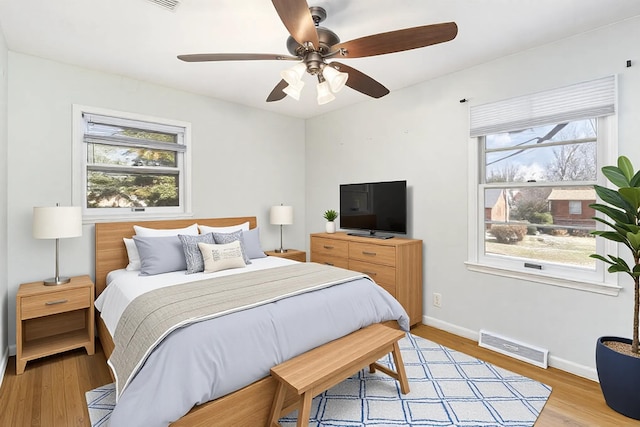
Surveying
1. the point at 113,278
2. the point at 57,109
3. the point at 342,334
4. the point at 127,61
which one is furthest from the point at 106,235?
the point at 342,334

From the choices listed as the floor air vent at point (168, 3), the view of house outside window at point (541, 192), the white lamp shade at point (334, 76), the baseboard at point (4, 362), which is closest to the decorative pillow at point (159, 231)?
the baseboard at point (4, 362)

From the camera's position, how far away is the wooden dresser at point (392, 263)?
10.6 ft

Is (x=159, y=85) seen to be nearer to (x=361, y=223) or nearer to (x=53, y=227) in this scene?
(x=53, y=227)

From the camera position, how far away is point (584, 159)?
2504mm

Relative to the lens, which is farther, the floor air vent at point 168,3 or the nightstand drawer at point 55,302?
the nightstand drawer at point 55,302

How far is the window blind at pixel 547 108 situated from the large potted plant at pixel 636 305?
619 mm

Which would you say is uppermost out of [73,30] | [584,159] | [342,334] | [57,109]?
[73,30]

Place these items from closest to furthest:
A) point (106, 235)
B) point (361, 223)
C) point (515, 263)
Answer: point (515, 263), point (106, 235), point (361, 223)

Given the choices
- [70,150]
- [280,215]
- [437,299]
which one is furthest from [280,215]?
[70,150]

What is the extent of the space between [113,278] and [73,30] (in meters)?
2.02

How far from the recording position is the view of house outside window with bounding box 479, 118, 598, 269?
2.50 meters

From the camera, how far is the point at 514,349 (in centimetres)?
277

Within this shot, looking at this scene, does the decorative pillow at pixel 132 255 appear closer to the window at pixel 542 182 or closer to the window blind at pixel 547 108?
the window at pixel 542 182

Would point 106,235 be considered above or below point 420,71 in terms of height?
below
